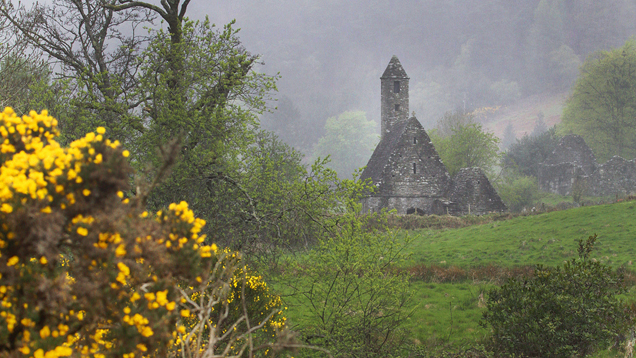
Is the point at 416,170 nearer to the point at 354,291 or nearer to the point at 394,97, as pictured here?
the point at 394,97

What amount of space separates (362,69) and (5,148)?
158468mm

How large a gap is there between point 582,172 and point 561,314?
45144 mm

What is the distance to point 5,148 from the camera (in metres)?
3.09

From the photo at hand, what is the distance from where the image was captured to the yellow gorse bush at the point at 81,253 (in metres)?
2.79

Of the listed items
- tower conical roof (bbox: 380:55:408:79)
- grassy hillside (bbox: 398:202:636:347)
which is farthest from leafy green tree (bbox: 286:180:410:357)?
tower conical roof (bbox: 380:55:408:79)

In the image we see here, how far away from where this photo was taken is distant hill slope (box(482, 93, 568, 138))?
117 m

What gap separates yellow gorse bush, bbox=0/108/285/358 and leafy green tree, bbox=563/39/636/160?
65.7 m

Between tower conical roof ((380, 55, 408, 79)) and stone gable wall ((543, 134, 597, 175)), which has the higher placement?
tower conical roof ((380, 55, 408, 79))

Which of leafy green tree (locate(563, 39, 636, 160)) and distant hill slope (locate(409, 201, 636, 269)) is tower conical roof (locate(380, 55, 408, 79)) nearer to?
distant hill slope (locate(409, 201, 636, 269))

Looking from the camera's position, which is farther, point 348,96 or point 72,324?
point 348,96

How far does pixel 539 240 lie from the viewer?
21.8m

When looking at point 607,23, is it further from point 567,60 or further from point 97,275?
point 97,275

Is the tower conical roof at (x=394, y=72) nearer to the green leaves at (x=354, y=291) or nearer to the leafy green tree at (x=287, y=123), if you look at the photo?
the green leaves at (x=354, y=291)

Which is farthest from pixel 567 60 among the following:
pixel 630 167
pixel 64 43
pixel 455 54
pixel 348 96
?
pixel 64 43
